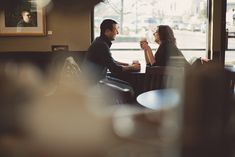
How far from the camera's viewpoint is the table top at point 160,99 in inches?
93.5

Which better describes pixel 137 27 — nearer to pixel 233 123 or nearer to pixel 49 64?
pixel 49 64

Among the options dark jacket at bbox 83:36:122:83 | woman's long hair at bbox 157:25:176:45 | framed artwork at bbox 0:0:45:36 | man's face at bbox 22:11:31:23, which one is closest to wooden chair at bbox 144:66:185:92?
dark jacket at bbox 83:36:122:83

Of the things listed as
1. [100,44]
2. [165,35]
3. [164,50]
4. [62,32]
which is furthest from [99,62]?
[62,32]

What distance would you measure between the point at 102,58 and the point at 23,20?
1.53 metres

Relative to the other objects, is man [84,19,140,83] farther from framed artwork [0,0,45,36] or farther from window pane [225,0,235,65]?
window pane [225,0,235,65]

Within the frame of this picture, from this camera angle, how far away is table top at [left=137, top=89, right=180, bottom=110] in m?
2.37

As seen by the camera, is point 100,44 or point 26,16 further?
point 26,16

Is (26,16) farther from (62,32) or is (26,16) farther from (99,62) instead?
(99,62)

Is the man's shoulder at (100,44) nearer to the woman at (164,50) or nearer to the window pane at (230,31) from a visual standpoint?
the woman at (164,50)

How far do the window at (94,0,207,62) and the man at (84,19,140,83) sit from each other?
1.06 m

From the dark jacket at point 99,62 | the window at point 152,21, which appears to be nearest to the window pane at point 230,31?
the window at point 152,21

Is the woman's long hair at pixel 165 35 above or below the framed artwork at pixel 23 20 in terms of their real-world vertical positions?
below

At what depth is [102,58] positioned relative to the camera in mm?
3713

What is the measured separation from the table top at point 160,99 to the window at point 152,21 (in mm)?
2023
